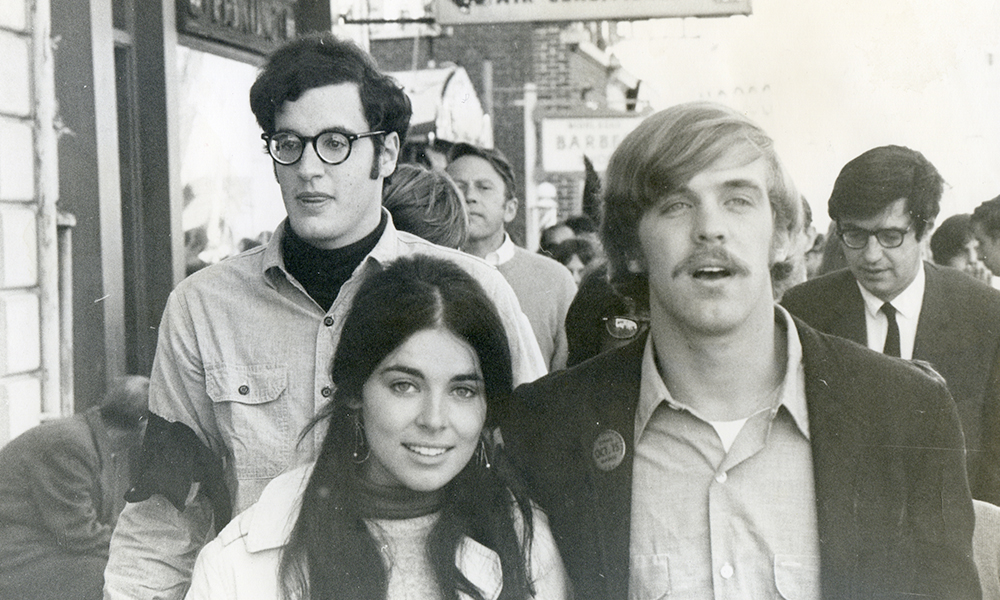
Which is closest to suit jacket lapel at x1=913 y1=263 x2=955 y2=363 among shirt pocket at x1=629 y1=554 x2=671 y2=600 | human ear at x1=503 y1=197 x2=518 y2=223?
shirt pocket at x1=629 y1=554 x2=671 y2=600

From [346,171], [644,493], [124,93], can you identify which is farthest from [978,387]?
[124,93]

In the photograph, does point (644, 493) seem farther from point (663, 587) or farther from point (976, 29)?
point (976, 29)

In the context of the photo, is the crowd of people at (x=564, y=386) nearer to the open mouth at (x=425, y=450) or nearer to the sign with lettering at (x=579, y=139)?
the open mouth at (x=425, y=450)

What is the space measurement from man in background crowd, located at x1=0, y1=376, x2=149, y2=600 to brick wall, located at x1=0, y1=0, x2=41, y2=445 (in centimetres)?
9

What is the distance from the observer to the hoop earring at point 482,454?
88.5 inches

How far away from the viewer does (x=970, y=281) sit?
2342mm

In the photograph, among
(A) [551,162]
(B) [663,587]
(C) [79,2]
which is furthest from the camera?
(C) [79,2]

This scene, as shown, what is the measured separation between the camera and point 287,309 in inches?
95.0

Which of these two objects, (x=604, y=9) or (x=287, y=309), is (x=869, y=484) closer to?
(x=604, y=9)

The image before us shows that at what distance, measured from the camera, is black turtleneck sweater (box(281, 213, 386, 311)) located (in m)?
2.37

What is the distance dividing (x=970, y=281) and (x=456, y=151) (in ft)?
4.00

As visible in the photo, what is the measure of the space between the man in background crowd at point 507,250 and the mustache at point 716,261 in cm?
49

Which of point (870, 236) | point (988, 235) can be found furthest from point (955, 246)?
point (870, 236)

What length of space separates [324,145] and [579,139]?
589mm
